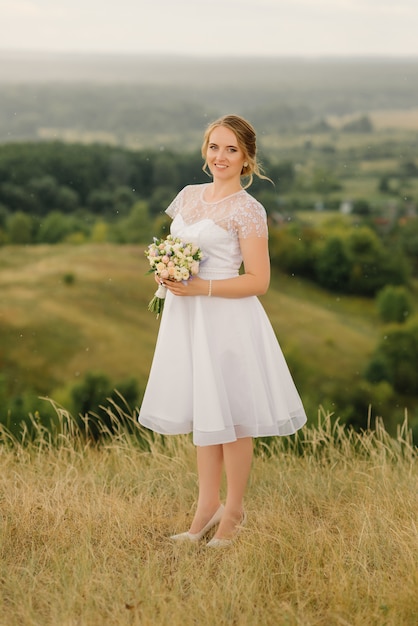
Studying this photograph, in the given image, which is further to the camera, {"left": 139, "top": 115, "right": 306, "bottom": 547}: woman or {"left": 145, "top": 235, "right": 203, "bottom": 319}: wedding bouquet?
{"left": 139, "top": 115, "right": 306, "bottom": 547}: woman

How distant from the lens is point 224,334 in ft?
11.8

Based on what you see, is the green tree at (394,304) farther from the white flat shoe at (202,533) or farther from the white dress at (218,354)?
the white dress at (218,354)

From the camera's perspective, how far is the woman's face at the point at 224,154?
357 centimetres

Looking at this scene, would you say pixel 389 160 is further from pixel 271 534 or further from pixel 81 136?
pixel 271 534

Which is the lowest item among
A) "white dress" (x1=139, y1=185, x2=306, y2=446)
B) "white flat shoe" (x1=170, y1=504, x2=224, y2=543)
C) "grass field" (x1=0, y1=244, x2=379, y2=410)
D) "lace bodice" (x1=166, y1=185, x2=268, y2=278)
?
"grass field" (x1=0, y1=244, x2=379, y2=410)

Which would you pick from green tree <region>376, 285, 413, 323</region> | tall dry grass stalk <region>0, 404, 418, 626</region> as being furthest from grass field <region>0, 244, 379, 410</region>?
tall dry grass stalk <region>0, 404, 418, 626</region>

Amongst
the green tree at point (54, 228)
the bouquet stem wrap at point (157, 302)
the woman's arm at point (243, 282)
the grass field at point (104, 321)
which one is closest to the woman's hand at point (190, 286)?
the woman's arm at point (243, 282)

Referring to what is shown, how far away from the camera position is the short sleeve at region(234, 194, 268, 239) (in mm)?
3494

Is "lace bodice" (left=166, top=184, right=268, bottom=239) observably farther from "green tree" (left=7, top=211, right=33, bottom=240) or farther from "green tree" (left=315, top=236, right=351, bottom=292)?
"green tree" (left=315, top=236, right=351, bottom=292)

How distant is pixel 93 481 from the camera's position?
448 cm

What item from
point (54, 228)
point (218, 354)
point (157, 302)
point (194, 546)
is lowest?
point (54, 228)

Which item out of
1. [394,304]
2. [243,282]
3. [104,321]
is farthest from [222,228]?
[394,304]

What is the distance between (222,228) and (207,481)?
3.77 feet

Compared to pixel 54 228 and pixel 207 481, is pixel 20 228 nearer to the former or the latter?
pixel 54 228
